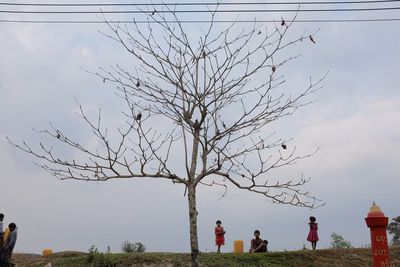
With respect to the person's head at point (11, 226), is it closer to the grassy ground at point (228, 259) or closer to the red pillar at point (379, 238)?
the grassy ground at point (228, 259)

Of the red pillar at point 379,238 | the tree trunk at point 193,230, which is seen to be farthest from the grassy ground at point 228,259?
the red pillar at point 379,238

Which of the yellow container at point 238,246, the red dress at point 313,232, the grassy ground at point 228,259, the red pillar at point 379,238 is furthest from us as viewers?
the yellow container at point 238,246

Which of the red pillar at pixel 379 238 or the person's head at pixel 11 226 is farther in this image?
the person's head at pixel 11 226

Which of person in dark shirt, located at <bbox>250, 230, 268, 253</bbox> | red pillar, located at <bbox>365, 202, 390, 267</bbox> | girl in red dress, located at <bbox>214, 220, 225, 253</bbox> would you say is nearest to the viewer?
red pillar, located at <bbox>365, 202, 390, 267</bbox>

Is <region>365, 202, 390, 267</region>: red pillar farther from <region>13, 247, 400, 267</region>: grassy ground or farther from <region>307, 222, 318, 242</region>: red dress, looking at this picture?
<region>307, 222, 318, 242</region>: red dress

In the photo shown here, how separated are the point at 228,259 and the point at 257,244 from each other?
205cm

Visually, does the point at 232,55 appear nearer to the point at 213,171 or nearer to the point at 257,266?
the point at 213,171

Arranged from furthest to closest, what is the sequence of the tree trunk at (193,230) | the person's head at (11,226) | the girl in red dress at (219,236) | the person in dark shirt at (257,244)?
the girl in red dress at (219,236) → the person in dark shirt at (257,244) → the person's head at (11,226) → the tree trunk at (193,230)

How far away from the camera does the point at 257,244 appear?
15.9m

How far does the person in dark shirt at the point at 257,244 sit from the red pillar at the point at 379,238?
9411mm

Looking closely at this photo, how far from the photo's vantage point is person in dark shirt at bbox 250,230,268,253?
1573 cm

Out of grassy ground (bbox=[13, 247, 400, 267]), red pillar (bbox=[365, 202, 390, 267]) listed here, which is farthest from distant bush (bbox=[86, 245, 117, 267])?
red pillar (bbox=[365, 202, 390, 267])

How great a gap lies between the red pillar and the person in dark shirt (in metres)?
9.41

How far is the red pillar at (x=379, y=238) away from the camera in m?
6.43
